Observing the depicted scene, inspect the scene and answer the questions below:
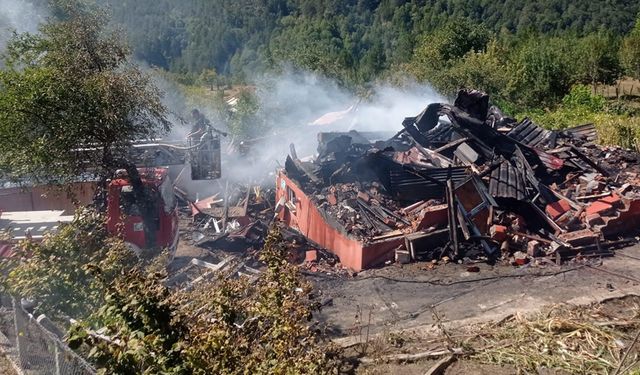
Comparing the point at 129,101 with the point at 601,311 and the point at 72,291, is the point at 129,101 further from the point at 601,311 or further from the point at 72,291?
the point at 601,311

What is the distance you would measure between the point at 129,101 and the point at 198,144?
3594 mm

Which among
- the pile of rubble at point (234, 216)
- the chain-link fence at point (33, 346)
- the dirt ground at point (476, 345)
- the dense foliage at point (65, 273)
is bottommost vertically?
the pile of rubble at point (234, 216)

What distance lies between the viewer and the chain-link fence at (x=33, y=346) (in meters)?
5.70

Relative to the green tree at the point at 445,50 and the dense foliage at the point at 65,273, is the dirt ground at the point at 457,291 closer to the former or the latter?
the dense foliage at the point at 65,273

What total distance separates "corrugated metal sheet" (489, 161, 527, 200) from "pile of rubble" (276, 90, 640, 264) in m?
0.02

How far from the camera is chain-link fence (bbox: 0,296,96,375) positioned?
5.70m

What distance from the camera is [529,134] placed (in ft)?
55.0

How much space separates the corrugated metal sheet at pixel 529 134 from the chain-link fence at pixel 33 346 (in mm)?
13767

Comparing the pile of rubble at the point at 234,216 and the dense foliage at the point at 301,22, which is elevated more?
the dense foliage at the point at 301,22

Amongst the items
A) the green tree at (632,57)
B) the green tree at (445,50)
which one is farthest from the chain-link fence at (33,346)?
the green tree at (632,57)

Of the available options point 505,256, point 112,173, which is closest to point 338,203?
point 505,256

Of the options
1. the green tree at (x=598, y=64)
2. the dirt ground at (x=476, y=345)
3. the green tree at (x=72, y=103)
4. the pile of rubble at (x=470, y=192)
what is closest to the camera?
the dirt ground at (x=476, y=345)

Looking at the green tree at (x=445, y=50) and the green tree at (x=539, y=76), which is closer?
the green tree at (x=445, y=50)

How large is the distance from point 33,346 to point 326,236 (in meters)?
7.33
